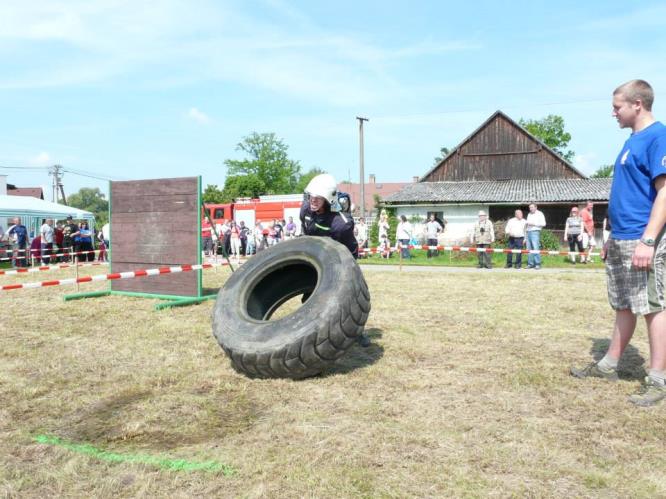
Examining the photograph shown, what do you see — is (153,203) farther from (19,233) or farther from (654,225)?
(19,233)

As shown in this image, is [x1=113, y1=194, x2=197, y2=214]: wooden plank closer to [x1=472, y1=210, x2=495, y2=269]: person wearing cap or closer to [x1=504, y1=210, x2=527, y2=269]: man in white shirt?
[x1=472, y1=210, x2=495, y2=269]: person wearing cap

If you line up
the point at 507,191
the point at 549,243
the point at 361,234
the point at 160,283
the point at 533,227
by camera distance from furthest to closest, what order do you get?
the point at 507,191
the point at 361,234
the point at 549,243
the point at 533,227
the point at 160,283

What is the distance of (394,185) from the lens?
3792 inches

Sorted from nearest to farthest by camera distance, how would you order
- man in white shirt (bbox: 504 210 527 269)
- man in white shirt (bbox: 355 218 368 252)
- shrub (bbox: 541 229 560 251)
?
man in white shirt (bbox: 504 210 527 269) → shrub (bbox: 541 229 560 251) → man in white shirt (bbox: 355 218 368 252)

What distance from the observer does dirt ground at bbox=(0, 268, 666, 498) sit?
256 centimetres

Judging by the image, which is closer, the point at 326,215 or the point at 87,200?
the point at 326,215

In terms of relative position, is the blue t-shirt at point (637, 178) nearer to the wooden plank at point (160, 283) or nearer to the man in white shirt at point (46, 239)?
the wooden plank at point (160, 283)

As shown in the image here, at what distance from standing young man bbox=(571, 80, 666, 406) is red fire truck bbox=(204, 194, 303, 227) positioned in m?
24.5

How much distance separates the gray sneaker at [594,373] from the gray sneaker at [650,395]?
391mm

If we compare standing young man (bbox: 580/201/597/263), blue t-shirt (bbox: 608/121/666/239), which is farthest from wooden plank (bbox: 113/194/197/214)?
standing young man (bbox: 580/201/597/263)

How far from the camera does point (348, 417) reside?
3.38 meters

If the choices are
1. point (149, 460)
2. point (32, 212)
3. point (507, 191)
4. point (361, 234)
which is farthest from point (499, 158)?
point (149, 460)

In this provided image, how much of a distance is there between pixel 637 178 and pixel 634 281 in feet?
2.19

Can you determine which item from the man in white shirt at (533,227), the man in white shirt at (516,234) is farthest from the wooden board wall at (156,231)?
the man in white shirt at (516,234)
